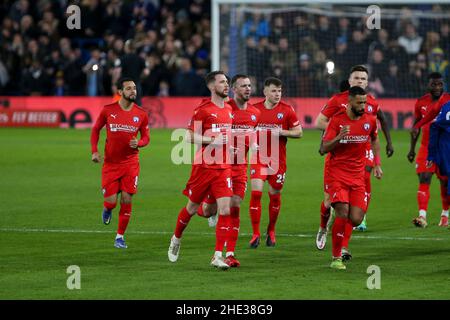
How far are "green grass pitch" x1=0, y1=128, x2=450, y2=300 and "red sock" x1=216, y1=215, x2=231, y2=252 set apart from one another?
0.30 m

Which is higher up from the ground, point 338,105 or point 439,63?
point 439,63

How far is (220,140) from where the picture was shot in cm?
1173

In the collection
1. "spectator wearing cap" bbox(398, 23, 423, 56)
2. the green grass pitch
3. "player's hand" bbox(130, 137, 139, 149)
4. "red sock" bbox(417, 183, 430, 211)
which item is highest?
"spectator wearing cap" bbox(398, 23, 423, 56)

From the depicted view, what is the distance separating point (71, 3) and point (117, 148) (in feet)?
74.9

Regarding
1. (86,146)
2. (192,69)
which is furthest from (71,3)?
(86,146)

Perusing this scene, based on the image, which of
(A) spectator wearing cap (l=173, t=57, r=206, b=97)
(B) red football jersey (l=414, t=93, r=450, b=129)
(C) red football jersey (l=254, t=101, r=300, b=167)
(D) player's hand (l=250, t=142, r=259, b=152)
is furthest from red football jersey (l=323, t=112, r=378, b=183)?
(A) spectator wearing cap (l=173, t=57, r=206, b=97)

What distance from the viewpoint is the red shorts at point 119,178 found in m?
13.6

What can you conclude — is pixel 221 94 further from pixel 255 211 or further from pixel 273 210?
pixel 273 210

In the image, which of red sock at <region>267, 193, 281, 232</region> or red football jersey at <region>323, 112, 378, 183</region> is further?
red sock at <region>267, 193, 281, 232</region>

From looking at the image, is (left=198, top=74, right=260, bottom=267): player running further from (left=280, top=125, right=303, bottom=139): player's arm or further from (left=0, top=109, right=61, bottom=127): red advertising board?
(left=0, top=109, right=61, bottom=127): red advertising board

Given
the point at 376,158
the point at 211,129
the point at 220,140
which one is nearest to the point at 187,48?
the point at 376,158

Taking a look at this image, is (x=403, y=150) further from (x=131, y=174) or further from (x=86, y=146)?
(x=131, y=174)

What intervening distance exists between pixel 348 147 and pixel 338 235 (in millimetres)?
998

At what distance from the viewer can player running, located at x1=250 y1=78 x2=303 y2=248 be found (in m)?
13.6
